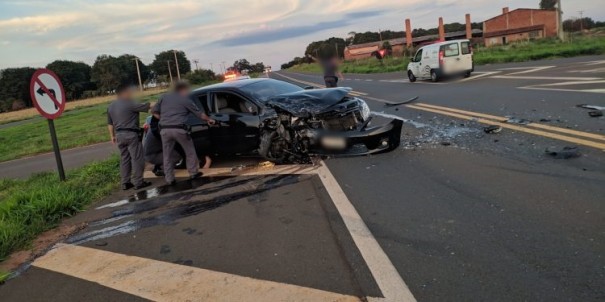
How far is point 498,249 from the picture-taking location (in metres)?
3.67

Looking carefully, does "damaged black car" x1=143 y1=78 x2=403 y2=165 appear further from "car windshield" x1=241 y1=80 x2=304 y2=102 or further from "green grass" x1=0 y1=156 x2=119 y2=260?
"green grass" x1=0 y1=156 x2=119 y2=260

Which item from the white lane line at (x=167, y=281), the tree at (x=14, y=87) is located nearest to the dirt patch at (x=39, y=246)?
the white lane line at (x=167, y=281)

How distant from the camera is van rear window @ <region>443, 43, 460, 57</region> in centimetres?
2086

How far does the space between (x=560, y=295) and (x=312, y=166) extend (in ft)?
15.7

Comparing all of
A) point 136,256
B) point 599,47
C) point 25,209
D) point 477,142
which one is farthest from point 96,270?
point 599,47

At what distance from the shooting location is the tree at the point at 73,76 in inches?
3885

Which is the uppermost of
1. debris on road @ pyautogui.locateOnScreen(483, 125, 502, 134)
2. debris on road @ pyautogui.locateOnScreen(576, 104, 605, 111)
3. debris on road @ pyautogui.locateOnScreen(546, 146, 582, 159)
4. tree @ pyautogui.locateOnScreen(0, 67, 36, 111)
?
tree @ pyautogui.locateOnScreen(0, 67, 36, 111)

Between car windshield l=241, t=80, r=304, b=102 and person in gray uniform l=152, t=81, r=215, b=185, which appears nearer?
person in gray uniform l=152, t=81, r=215, b=185

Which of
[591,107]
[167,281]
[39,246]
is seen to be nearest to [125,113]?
[39,246]

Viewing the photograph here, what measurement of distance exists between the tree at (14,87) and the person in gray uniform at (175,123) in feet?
297

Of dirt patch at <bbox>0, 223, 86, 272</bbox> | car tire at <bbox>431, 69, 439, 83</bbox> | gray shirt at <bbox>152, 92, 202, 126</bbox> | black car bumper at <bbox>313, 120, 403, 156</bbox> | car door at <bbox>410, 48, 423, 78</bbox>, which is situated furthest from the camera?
car door at <bbox>410, 48, 423, 78</bbox>

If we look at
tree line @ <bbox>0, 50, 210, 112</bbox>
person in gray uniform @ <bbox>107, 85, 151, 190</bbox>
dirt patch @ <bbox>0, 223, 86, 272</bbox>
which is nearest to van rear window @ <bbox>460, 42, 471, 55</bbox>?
person in gray uniform @ <bbox>107, 85, 151, 190</bbox>

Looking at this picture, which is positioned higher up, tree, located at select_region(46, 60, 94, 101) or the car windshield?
tree, located at select_region(46, 60, 94, 101)

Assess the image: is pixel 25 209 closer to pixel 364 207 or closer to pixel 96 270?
pixel 96 270
